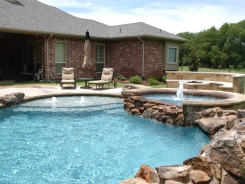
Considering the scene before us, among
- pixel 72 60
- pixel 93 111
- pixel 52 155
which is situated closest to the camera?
pixel 52 155

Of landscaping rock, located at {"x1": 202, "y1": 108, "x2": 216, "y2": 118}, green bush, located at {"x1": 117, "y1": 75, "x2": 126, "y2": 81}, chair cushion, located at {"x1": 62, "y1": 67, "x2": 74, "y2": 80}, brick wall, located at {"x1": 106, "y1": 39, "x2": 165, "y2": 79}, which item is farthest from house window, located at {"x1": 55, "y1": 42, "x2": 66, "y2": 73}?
landscaping rock, located at {"x1": 202, "y1": 108, "x2": 216, "y2": 118}

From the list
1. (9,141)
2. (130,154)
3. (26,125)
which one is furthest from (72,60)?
(130,154)

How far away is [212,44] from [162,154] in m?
51.1

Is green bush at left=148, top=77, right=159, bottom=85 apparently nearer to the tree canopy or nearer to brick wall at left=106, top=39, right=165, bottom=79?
brick wall at left=106, top=39, right=165, bottom=79

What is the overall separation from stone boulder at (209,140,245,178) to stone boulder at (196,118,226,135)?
2566mm

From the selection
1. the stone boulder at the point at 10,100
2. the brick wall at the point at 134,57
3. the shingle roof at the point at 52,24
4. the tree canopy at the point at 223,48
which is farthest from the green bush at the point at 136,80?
the tree canopy at the point at 223,48

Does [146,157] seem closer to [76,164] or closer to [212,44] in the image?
[76,164]

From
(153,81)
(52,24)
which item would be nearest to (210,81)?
(153,81)

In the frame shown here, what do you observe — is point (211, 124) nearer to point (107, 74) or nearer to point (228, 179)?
point (228, 179)

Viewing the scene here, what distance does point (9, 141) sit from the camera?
5605mm

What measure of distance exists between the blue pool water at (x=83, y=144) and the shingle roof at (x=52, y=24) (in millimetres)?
7791

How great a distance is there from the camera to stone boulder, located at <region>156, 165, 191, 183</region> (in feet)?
10.3

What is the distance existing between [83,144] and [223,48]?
158 ft

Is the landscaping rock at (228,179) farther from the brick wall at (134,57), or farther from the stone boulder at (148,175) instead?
the brick wall at (134,57)
